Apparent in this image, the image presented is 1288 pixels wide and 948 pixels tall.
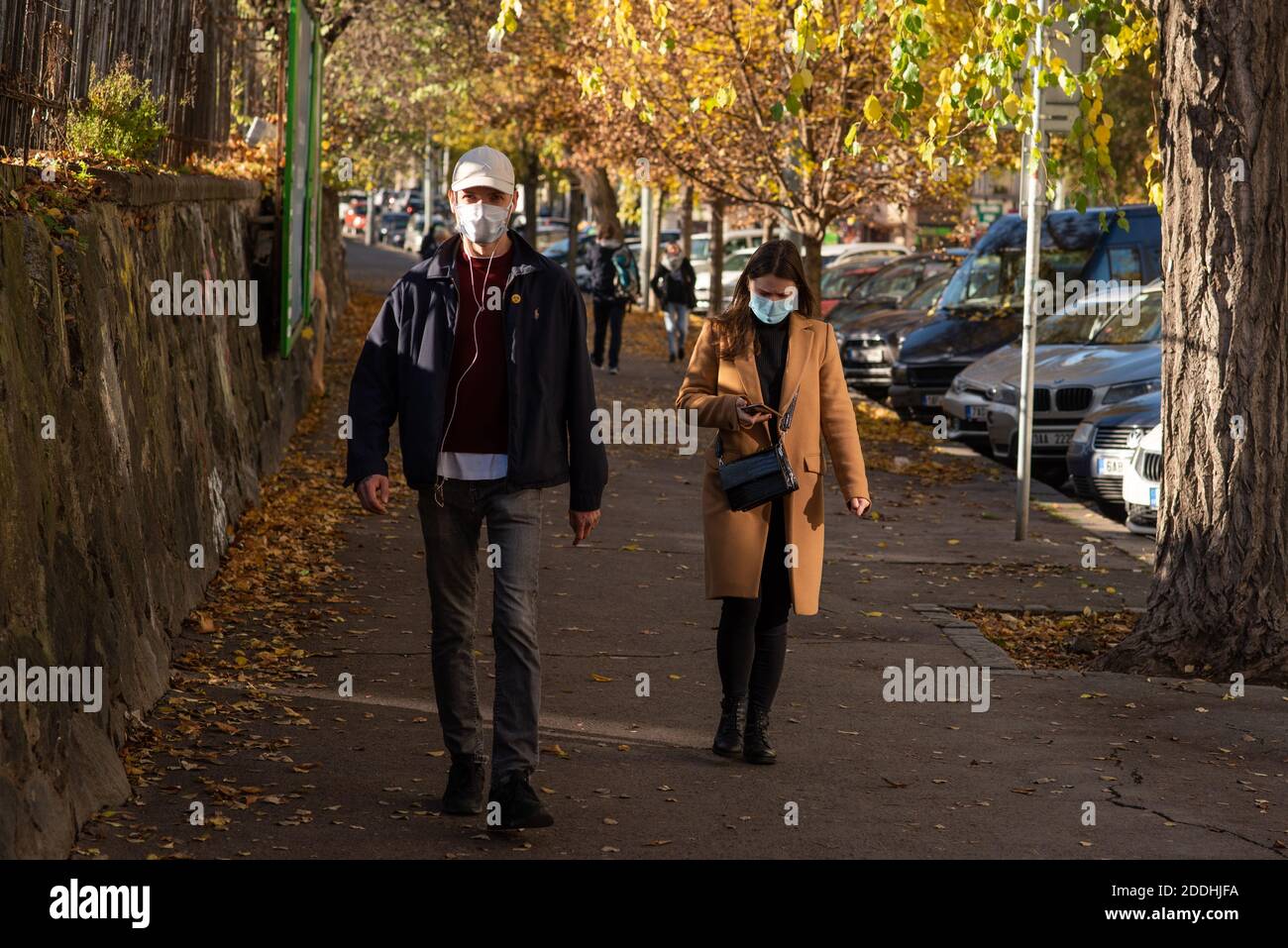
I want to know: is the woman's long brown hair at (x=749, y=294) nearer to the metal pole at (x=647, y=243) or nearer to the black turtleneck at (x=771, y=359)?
the black turtleneck at (x=771, y=359)

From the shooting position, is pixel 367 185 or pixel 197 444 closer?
pixel 197 444

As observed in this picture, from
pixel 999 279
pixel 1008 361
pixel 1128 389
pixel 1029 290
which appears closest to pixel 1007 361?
pixel 1008 361

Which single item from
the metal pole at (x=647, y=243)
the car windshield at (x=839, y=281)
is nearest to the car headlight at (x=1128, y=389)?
the car windshield at (x=839, y=281)

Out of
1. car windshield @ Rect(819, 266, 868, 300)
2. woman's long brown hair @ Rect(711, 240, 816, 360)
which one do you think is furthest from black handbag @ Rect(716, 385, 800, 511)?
car windshield @ Rect(819, 266, 868, 300)

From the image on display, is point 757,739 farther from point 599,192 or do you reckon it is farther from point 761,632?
point 599,192

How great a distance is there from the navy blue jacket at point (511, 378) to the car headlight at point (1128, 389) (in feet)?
33.3

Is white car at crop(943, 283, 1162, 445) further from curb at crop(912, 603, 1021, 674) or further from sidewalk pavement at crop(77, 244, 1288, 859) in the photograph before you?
curb at crop(912, 603, 1021, 674)

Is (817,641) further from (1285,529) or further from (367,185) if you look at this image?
(367,185)

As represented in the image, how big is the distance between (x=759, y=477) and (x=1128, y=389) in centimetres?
942

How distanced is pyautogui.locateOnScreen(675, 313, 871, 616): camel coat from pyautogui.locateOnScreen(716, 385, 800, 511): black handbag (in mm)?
73

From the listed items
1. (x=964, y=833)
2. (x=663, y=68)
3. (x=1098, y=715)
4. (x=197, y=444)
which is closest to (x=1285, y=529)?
(x=1098, y=715)

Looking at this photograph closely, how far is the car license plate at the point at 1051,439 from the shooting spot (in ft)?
51.8

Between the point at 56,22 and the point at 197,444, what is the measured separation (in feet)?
7.73

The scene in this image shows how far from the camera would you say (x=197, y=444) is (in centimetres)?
932
